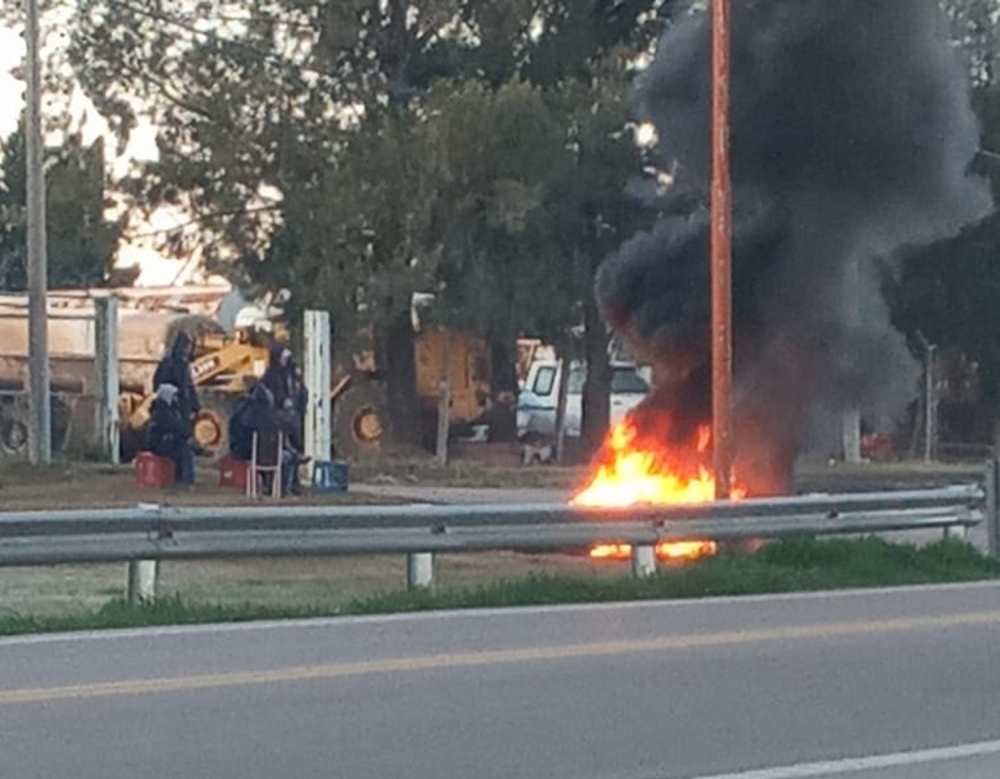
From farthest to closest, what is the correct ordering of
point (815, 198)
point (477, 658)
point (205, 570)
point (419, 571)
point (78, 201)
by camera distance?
point (78, 201) → point (815, 198) → point (205, 570) → point (419, 571) → point (477, 658)

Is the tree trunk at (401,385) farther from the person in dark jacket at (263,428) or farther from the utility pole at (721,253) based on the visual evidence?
the utility pole at (721,253)

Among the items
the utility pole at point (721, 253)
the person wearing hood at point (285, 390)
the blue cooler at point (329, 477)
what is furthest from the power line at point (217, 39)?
the utility pole at point (721, 253)

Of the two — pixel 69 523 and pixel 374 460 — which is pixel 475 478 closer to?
pixel 374 460

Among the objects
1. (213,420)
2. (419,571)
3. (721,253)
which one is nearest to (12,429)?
(213,420)

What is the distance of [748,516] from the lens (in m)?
18.2

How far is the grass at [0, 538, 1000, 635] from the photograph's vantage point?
14.7m

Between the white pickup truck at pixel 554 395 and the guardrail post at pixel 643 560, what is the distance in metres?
25.1

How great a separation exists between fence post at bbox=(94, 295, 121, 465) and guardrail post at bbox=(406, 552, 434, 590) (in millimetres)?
16167

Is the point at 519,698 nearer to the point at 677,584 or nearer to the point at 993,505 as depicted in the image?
the point at 677,584

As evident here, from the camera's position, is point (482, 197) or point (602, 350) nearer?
point (482, 197)

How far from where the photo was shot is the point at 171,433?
88.5 ft

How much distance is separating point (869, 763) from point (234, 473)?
17475mm

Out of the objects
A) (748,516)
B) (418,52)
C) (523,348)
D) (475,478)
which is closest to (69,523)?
(748,516)

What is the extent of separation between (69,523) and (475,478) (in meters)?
20.8
